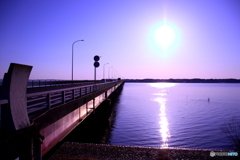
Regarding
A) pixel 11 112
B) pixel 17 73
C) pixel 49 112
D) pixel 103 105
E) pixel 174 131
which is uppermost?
pixel 17 73

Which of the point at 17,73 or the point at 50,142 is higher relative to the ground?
the point at 17,73

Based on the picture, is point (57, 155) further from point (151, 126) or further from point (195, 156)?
point (151, 126)

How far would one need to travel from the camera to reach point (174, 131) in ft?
76.3

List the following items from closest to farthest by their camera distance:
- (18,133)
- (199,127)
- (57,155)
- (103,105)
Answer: (18,133), (57,155), (199,127), (103,105)

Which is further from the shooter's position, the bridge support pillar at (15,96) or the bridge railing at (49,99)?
the bridge railing at (49,99)

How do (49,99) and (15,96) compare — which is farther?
(49,99)

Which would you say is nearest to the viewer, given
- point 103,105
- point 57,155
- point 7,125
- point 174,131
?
point 7,125

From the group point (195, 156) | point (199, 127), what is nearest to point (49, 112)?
point (195, 156)

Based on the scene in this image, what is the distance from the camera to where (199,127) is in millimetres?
25000

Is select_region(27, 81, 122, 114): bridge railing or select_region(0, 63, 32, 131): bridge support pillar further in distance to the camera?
select_region(27, 81, 122, 114): bridge railing

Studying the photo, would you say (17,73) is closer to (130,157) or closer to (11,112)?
(11,112)

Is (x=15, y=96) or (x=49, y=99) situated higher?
(x=15, y=96)

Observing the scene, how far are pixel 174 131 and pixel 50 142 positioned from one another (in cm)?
1804

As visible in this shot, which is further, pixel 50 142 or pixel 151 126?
pixel 151 126
